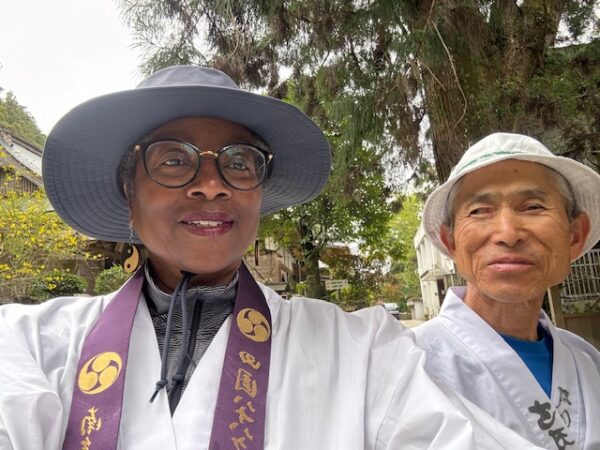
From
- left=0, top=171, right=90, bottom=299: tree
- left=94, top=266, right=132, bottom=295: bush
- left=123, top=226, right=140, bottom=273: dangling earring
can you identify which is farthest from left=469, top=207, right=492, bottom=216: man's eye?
left=94, top=266, right=132, bottom=295: bush

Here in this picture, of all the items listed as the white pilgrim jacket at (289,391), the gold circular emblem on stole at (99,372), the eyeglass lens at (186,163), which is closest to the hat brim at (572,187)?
the white pilgrim jacket at (289,391)

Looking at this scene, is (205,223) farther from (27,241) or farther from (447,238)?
(27,241)

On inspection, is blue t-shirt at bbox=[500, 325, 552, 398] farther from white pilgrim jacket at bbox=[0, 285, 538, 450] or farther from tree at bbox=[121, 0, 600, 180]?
tree at bbox=[121, 0, 600, 180]

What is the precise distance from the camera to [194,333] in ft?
4.67

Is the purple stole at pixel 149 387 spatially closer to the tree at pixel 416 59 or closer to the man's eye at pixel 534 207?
the man's eye at pixel 534 207

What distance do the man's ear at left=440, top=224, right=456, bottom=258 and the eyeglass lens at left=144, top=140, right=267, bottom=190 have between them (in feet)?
2.52

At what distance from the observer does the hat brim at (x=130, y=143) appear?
55.9 inches

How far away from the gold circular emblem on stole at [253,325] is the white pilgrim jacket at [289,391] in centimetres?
4

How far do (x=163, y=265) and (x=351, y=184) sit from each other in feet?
17.0

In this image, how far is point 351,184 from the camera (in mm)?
6531

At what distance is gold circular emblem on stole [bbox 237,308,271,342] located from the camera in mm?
1363

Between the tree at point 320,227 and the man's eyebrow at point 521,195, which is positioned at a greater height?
the tree at point 320,227

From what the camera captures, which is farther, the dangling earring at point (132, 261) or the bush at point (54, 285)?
the bush at point (54, 285)

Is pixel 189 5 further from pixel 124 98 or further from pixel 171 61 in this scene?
pixel 124 98
